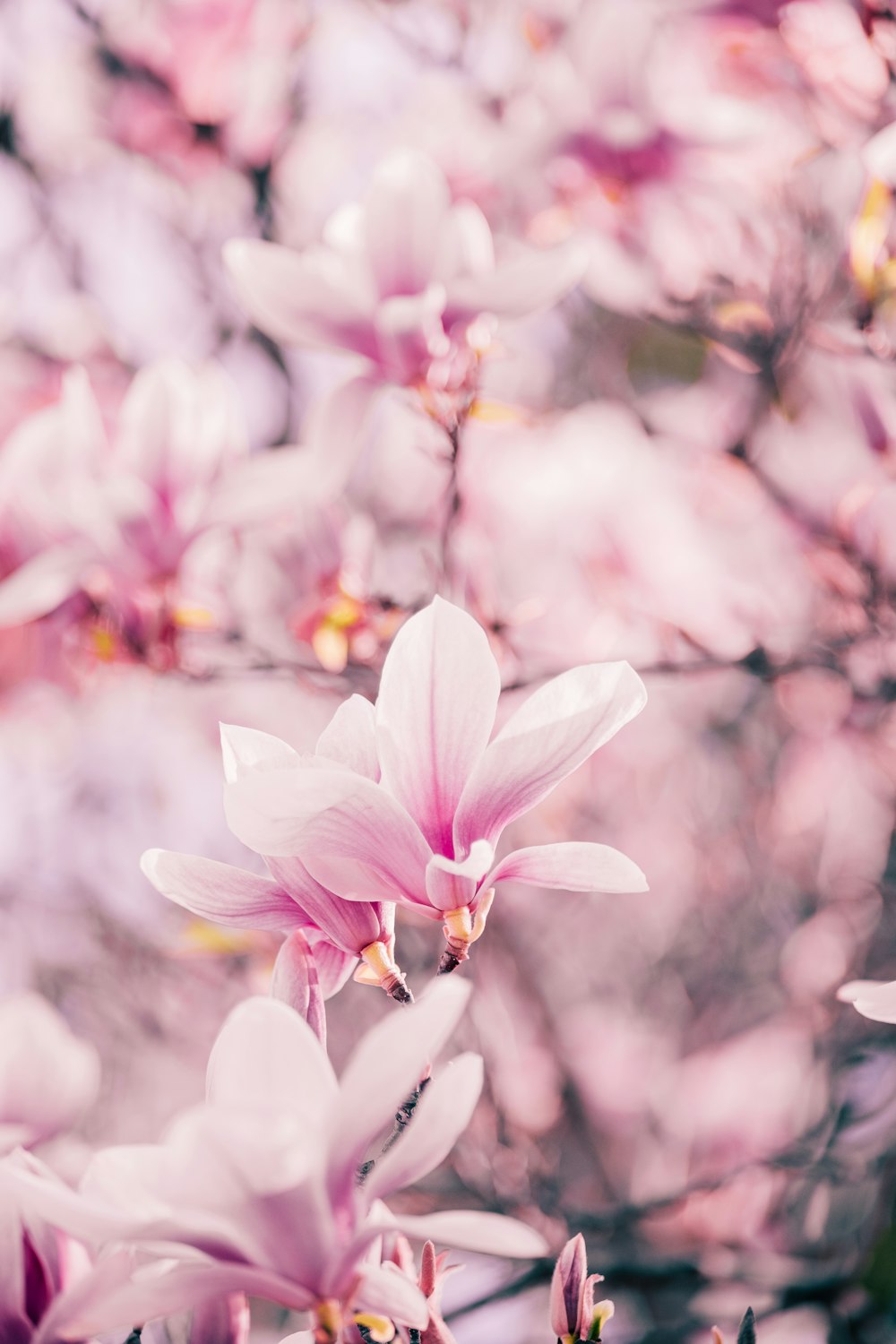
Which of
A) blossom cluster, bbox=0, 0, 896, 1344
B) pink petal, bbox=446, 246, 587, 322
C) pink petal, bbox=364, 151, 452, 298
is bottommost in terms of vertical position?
blossom cluster, bbox=0, 0, 896, 1344

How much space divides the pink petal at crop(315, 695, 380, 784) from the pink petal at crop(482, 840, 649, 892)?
0.23 ft

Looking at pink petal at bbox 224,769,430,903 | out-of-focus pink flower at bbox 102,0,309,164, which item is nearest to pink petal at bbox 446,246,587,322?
pink petal at bbox 224,769,430,903

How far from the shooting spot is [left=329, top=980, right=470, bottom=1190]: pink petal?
11.8 inches

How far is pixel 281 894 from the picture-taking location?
43 cm

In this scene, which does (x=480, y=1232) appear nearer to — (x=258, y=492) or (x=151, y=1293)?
(x=151, y=1293)

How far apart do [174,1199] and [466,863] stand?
154 millimetres

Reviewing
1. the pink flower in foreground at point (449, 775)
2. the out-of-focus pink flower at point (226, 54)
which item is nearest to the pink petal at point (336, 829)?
the pink flower in foreground at point (449, 775)

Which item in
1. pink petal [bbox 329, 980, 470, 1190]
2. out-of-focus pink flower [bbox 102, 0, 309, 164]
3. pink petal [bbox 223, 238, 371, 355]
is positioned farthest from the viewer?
out-of-focus pink flower [bbox 102, 0, 309, 164]

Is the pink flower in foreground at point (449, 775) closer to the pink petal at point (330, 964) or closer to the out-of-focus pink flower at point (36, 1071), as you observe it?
the pink petal at point (330, 964)

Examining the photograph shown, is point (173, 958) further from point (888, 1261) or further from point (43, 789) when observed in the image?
point (888, 1261)

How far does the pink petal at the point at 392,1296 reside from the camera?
0.34 meters

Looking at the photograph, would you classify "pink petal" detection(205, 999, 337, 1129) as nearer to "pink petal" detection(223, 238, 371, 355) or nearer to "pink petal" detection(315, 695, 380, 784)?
"pink petal" detection(315, 695, 380, 784)

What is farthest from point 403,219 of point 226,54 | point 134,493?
A: point 226,54

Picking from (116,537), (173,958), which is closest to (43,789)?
(173,958)
